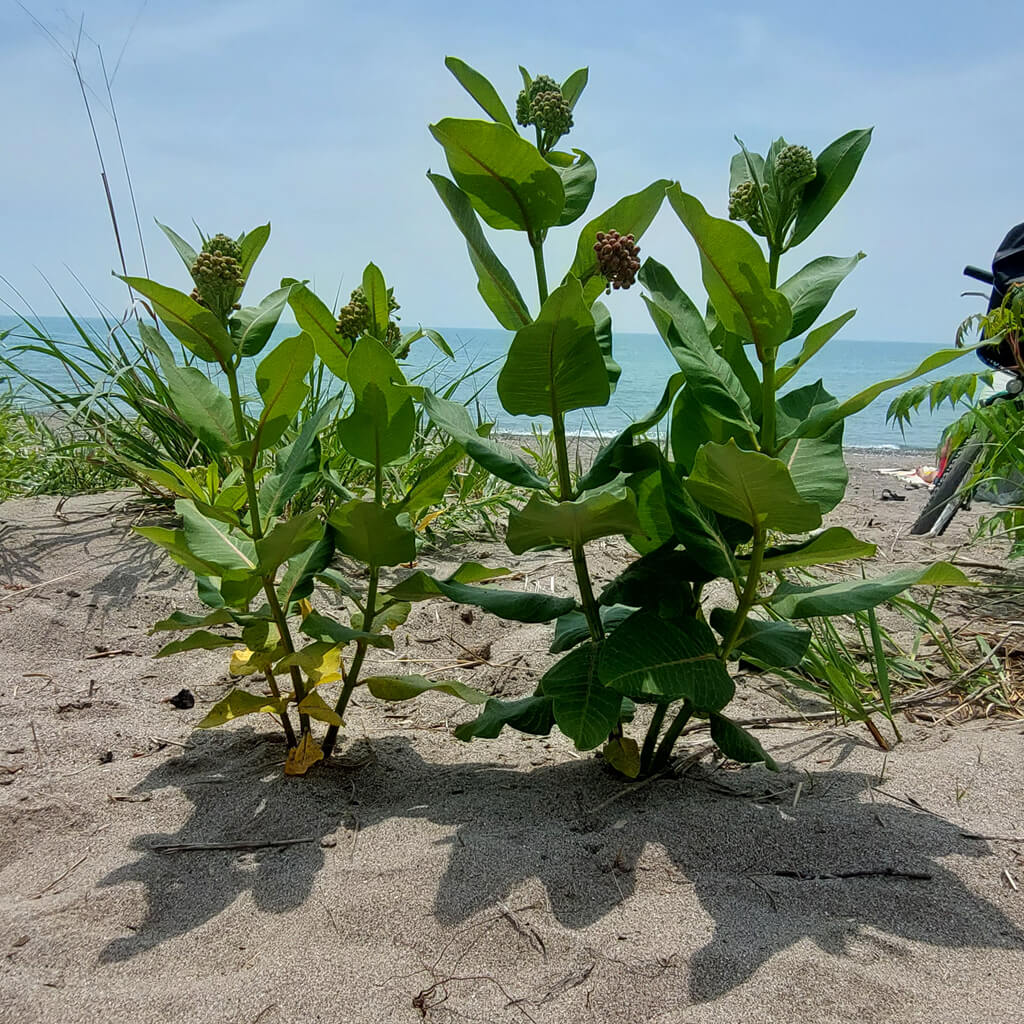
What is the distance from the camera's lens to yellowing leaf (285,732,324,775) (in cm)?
169

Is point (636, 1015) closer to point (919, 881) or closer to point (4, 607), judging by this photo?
point (919, 881)

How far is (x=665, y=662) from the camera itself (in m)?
1.41

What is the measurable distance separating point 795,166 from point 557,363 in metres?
0.48

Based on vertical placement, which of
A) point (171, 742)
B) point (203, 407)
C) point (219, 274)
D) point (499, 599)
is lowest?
point (171, 742)

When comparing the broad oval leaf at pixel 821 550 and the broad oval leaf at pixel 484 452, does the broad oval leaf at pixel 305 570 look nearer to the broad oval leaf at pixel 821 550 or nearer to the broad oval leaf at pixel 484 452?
the broad oval leaf at pixel 484 452

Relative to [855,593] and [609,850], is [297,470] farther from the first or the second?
[855,593]

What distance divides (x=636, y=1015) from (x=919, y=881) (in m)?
0.53

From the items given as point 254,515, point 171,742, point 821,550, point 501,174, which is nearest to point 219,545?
point 254,515

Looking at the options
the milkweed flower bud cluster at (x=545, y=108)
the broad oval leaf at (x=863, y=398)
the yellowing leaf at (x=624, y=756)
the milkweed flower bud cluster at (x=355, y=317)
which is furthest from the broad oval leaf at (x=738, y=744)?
the milkweed flower bud cluster at (x=545, y=108)

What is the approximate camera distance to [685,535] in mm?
1374

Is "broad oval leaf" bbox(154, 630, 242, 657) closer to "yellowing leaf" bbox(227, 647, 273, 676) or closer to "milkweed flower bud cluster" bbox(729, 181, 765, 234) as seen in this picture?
"yellowing leaf" bbox(227, 647, 273, 676)

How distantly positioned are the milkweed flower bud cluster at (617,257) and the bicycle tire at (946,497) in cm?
267

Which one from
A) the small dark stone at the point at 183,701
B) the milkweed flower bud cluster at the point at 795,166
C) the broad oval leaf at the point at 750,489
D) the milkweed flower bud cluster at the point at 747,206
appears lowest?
the small dark stone at the point at 183,701

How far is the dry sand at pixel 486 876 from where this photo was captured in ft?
3.71
